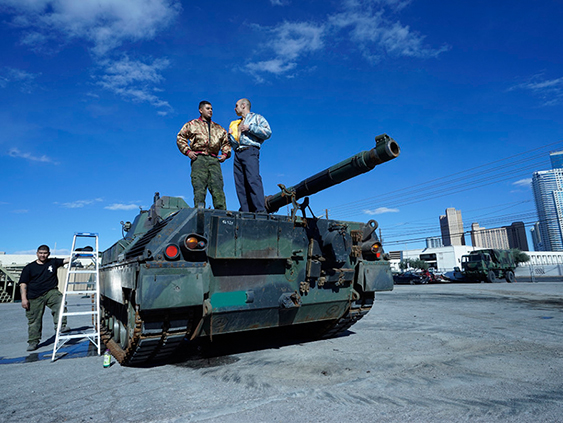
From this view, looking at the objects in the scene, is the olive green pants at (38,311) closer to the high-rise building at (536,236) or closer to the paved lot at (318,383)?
the paved lot at (318,383)

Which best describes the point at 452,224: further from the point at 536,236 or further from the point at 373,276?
the point at 373,276

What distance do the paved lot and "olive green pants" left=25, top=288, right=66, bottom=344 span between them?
0.49 m

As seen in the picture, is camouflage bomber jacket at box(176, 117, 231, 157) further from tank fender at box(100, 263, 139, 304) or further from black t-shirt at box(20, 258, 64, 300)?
black t-shirt at box(20, 258, 64, 300)

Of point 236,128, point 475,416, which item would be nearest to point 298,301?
point 475,416

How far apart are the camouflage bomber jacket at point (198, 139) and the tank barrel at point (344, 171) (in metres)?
1.32

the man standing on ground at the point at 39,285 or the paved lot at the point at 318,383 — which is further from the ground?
the man standing on ground at the point at 39,285

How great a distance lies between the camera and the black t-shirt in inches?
270

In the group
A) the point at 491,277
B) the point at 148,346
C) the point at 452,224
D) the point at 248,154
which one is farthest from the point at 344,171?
the point at 452,224

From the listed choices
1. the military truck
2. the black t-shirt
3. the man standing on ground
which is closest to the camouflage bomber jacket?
the man standing on ground

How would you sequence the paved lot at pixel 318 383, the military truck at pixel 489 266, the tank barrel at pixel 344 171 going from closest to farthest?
the paved lot at pixel 318 383
the tank barrel at pixel 344 171
the military truck at pixel 489 266

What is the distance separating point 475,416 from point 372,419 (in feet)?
2.59

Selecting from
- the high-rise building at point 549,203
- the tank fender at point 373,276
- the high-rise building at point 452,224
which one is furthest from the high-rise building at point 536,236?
the tank fender at point 373,276

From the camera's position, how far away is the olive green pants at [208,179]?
5.89 m

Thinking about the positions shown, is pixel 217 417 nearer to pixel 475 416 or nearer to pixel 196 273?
pixel 196 273
